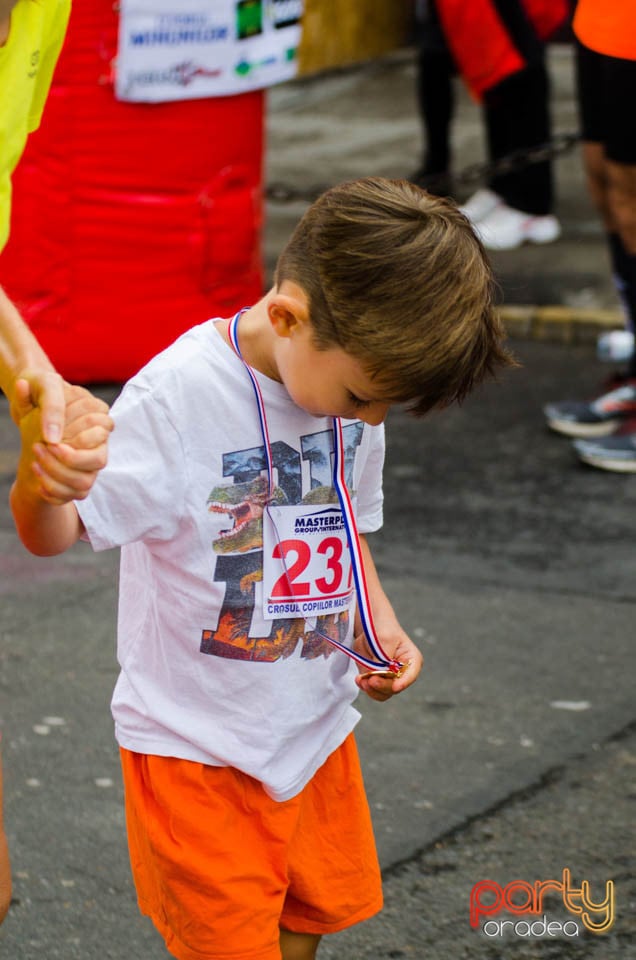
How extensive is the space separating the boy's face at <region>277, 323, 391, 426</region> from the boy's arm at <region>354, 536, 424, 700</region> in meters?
0.30

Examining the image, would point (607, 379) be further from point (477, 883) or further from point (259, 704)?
point (259, 704)

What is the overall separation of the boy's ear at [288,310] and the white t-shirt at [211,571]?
0.11 m

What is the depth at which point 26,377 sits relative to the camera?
1731 mm

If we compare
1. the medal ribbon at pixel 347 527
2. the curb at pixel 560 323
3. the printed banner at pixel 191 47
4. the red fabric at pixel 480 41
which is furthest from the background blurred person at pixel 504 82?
the medal ribbon at pixel 347 527

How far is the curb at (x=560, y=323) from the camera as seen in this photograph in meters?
6.95

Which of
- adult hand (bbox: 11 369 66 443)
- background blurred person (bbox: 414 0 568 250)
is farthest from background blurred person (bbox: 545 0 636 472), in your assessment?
adult hand (bbox: 11 369 66 443)

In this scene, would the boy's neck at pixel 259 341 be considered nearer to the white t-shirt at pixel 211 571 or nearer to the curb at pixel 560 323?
the white t-shirt at pixel 211 571

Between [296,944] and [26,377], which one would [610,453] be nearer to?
[296,944]

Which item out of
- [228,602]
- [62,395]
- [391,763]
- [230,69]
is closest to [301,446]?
[228,602]

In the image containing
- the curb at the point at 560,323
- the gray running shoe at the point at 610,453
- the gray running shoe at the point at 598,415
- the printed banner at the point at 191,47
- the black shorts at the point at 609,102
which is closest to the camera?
the black shorts at the point at 609,102

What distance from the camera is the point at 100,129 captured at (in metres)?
5.82

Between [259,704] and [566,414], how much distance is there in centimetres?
378

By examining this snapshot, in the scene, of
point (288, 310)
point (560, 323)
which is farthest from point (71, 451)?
point (560, 323)

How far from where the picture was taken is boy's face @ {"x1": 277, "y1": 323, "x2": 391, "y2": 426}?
1889 millimetres
